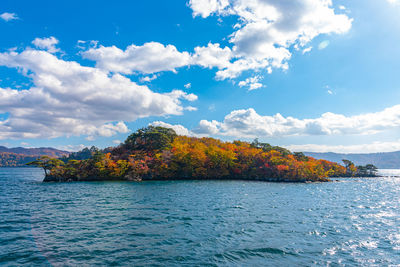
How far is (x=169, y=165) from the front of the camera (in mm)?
97250

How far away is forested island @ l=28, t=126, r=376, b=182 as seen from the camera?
8600cm

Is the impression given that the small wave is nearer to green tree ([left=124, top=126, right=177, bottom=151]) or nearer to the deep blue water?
the deep blue water

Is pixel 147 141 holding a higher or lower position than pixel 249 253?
higher

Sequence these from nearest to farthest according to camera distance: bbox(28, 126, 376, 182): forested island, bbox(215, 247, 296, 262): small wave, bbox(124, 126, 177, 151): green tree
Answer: bbox(215, 247, 296, 262): small wave, bbox(28, 126, 376, 182): forested island, bbox(124, 126, 177, 151): green tree

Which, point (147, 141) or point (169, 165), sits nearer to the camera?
point (169, 165)

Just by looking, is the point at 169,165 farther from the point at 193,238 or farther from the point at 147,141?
the point at 193,238

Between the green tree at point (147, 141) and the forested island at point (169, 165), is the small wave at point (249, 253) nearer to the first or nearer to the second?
the forested island at point (169, 165)

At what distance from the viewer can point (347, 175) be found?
150 metres

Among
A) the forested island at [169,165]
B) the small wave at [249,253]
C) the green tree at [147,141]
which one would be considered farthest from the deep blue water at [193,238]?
the green tree at [147,141]

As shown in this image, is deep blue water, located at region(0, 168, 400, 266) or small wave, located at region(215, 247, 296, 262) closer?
deep blue water, located at region(0, 168, 400, 266)

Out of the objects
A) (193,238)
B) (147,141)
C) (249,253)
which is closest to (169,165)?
(147,141)

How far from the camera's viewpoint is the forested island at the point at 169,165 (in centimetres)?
8600

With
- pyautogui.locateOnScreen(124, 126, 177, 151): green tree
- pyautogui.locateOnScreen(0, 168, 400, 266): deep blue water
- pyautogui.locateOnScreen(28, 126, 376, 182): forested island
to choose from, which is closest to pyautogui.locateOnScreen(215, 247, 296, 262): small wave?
pyautogui.locateOnScreen(0, 168, 400, 266): deep blue water

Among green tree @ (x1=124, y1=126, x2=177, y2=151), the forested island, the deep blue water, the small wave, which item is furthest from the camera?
green tree @ (x1=124, y1=126, x2=177, y2=151)
